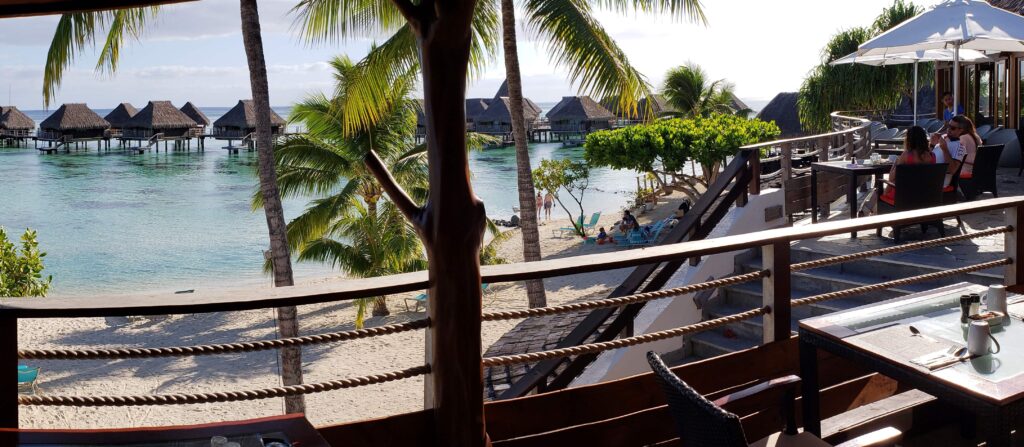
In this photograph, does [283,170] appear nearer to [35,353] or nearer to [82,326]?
[82,326]

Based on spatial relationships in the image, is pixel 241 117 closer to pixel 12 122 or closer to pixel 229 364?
pixel 12 122

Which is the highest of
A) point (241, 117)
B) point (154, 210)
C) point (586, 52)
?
point (241, 117)

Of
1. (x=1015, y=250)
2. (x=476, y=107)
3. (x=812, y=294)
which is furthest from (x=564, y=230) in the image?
(x=476, y=107)

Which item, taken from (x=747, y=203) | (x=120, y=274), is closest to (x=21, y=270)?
(x=747, y=203)

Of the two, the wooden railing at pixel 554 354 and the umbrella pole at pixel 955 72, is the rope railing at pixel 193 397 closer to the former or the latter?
the wooden railing at pixel 554 354

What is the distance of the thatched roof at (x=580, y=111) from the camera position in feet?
234

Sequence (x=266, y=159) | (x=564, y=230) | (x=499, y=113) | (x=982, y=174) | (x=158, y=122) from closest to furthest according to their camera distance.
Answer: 1. (x=982, y=174)
2. (x=266, y=159)
3. (x=564, y=230)
4. (x=158, y=122)
5. (x=499, y=113)

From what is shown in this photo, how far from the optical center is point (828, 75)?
3478 cm

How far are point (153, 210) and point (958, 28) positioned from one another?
50.5 metres

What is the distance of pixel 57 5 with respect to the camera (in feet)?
8.97

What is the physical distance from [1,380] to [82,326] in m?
23.3

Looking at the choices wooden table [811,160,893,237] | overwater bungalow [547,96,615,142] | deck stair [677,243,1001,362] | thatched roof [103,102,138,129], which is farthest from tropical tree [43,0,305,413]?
thatched roof [103,102,138,129]

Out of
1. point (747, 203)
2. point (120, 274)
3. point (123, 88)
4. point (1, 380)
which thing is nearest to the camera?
point (1, 380)

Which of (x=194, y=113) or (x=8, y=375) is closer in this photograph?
(x=8, y=375)
